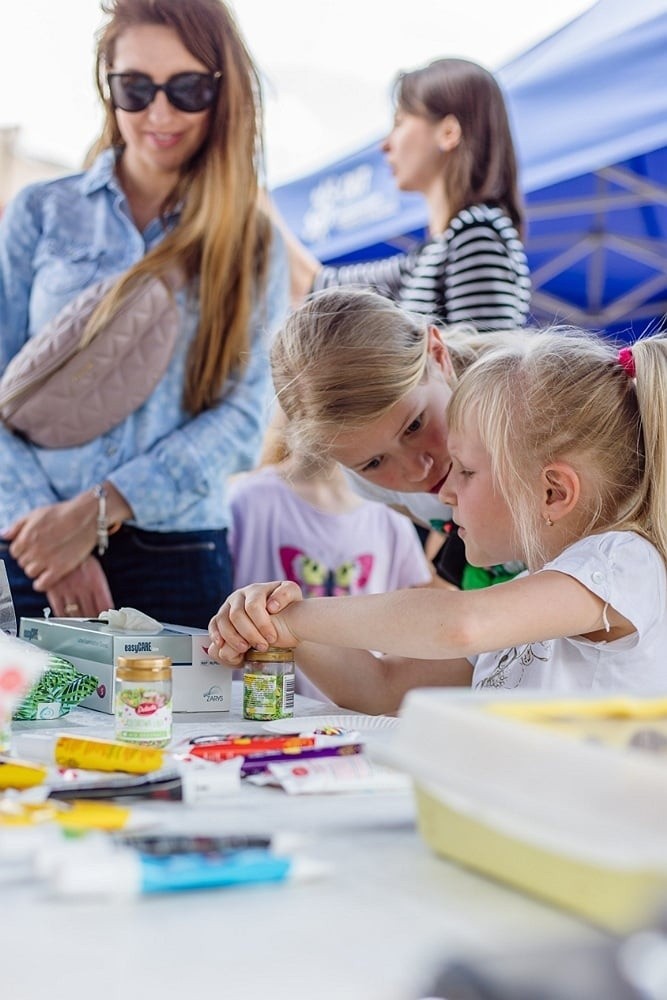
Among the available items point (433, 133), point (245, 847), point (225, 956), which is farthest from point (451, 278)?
point (225, 956)

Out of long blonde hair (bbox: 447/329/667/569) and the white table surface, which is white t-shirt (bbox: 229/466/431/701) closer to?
long blonde hair (bbox: 447/329/667/569)

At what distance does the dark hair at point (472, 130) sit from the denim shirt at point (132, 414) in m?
0.40

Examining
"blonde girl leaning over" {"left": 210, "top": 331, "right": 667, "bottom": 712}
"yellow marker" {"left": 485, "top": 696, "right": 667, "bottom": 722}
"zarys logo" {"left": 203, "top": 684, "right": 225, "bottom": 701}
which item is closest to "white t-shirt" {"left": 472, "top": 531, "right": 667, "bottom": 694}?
"blonde girl leaning over" {"left": 210, "top": 331, "right": 667, "bottom": 712}

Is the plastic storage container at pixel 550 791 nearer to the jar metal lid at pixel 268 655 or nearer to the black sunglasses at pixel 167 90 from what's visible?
the jar metal lid at pixel 268 655

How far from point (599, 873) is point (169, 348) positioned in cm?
140

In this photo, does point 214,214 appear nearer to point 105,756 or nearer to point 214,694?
point 214,694

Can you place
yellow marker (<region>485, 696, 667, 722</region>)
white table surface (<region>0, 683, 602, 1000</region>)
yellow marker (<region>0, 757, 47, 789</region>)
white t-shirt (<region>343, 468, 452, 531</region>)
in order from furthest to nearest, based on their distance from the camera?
white t-shirt (<region>343, 468, 452, 531</region>) < yellow marker (<region>0, 757, 47, 789</region>) < yellow marker (<region>485, 696, 667, 722</region>) < white table surface (<region>0, 683, 602, 1000</region>)

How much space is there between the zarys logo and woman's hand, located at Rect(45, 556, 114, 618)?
1.71ft

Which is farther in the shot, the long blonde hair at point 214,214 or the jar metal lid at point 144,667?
the long blonde hair at point 214,214

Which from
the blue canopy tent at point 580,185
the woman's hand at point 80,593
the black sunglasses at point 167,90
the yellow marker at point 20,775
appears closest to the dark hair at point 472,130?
the blue canopy tent at point 580,185

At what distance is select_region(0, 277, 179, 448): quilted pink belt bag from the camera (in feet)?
5.99

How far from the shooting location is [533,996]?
0.44 m

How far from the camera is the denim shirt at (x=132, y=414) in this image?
182cm

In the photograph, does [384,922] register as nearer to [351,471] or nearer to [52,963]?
[52,963]
